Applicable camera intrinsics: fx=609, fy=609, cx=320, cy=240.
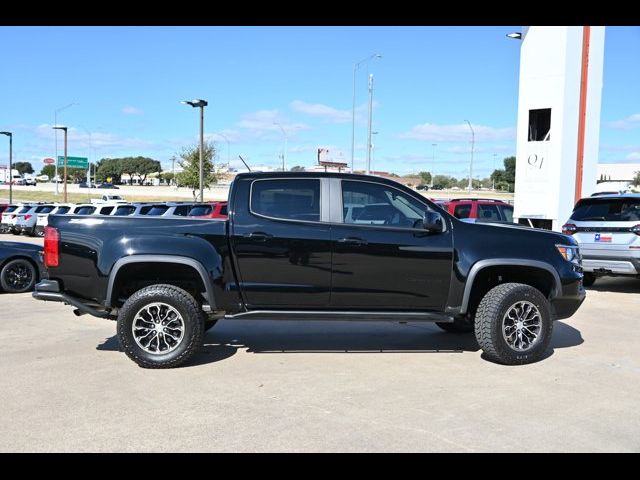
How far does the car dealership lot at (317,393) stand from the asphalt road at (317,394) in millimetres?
15

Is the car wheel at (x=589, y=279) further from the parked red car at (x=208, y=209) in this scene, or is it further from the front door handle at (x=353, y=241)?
A: the parked red car at (x=208, y=209)

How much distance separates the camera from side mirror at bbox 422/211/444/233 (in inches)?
238

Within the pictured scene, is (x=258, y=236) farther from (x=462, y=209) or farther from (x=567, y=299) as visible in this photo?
(x=462, y=209)

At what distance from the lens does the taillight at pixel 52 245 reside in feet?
19.7

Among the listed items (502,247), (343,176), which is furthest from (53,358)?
(502,247)

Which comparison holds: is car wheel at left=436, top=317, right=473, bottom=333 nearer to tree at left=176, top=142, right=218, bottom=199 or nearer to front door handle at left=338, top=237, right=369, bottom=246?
front door handle at left=338, top=237, right=369, bottom=246

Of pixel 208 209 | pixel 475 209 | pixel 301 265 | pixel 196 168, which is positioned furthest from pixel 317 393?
pixel 196 168

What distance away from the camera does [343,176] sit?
6.30 m

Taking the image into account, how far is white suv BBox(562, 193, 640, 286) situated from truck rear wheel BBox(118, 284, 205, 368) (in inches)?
278

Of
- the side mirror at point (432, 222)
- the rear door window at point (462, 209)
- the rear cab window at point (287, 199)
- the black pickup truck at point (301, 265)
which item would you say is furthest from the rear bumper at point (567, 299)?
the rear door window at point (462, 209)

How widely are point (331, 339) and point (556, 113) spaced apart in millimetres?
10306

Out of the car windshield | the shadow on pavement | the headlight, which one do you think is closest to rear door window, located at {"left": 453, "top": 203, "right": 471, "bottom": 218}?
the car windshield
